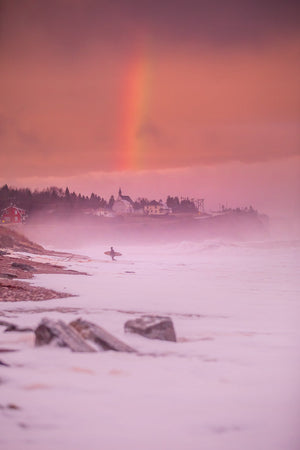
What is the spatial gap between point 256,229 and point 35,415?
34.3 m

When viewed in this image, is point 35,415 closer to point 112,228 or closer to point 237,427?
point 237,427

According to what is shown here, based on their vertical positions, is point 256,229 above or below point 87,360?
above

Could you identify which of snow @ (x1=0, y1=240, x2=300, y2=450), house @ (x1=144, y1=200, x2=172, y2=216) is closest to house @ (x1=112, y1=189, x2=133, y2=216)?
house @ (x1=144, y1=200, x2=172, y2=216)

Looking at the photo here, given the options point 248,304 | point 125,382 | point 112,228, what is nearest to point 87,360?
point 125,382

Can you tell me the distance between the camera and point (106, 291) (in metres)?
6.47

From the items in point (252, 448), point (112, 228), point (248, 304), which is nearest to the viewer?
point (252, 448)

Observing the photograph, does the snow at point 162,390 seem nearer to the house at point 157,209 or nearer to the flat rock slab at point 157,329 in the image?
the flat rock slab at point 157,329

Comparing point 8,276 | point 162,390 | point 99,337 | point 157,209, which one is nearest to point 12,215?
point 157,209

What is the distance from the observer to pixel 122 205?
39.6 meters

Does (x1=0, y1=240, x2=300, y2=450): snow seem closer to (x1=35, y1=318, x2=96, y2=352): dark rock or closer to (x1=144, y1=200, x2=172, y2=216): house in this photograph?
(x1=35, y1=318, x2=96, y2=352): dark rock

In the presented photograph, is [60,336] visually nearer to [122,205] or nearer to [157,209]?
[122,205]

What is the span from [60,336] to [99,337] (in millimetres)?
289

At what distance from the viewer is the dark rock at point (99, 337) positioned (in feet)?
9.79

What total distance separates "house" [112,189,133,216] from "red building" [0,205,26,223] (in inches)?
392
